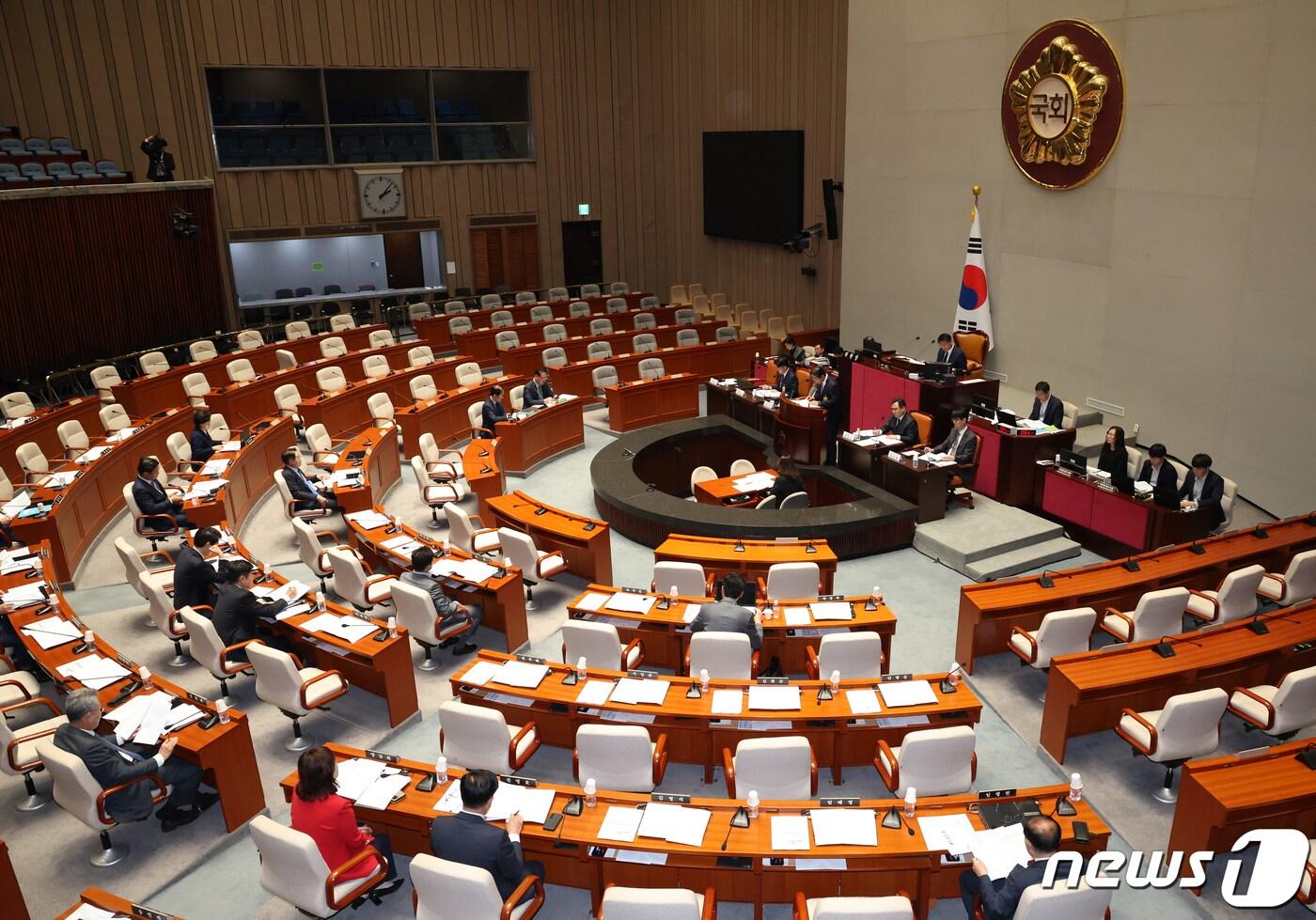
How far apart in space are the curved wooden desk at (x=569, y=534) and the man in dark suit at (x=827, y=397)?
446cm

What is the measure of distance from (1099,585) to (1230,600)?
109cm

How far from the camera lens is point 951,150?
1573 centimetres

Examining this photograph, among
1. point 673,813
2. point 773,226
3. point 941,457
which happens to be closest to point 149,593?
point 673,813

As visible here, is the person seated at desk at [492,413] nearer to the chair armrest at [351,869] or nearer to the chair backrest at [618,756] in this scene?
the chair backrest at [618,756]

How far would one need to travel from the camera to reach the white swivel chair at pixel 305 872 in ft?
16.9

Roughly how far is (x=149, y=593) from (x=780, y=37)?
16.7 m

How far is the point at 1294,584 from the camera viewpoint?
8586 mm

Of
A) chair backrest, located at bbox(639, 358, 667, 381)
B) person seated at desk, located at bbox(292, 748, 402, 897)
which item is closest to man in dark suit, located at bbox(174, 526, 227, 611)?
person seated at desk, located at bbox(292, 748, 402, 897)

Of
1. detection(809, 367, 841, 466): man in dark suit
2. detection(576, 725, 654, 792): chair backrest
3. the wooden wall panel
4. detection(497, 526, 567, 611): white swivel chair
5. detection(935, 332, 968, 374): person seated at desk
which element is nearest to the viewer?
detection(576, 725, 654, 792): chair backrest

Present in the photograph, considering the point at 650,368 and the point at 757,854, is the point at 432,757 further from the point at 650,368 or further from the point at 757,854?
the point at 650,368

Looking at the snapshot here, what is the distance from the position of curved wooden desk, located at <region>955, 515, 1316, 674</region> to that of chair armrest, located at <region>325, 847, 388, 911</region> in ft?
17.4

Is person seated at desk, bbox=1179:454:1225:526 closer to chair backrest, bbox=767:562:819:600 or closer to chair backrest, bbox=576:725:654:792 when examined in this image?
chair backrest, bbox=767:562:819:600

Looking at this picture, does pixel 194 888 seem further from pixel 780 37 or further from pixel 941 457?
→ pixel 780 37

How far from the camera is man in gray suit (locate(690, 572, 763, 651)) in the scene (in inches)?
301
